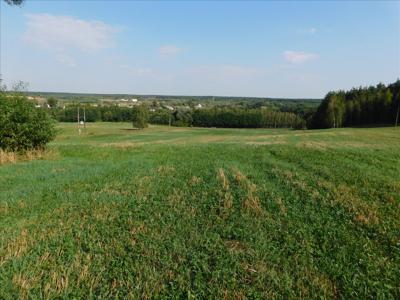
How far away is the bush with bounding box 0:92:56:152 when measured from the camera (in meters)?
13.9

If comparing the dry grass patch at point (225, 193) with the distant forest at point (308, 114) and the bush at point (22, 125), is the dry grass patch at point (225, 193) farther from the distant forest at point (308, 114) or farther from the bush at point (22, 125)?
the distant forest at point (308, 114)

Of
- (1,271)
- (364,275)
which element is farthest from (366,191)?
(1,271)

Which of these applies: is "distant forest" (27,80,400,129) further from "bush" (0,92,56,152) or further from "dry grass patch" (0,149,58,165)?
"dry grass patch" (0,149,58,165)

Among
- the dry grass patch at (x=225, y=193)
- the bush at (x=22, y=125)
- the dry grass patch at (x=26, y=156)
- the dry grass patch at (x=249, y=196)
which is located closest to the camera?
the dry grass patch at (x=249, y=196)

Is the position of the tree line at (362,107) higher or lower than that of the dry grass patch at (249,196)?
higher

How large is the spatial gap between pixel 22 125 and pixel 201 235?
42.9 feet

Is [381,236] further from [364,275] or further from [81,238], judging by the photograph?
[81,238]

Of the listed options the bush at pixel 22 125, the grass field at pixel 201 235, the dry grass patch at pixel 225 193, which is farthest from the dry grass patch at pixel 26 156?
the dry grass patch at pixel 225 193

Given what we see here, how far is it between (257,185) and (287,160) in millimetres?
5009

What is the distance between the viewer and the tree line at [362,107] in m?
59.2

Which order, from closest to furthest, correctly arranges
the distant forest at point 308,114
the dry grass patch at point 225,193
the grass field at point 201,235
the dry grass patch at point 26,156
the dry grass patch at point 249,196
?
the grass field at point 201,235
the dry grass patch at point 249,196
the dry grass patch at point 225,193
the dry grass patch at point 26,156
the distant forest at point 308,114

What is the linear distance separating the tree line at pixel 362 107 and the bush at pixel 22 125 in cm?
6164

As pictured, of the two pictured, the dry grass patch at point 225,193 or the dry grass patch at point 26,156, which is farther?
the dry grass patch at point 26,156

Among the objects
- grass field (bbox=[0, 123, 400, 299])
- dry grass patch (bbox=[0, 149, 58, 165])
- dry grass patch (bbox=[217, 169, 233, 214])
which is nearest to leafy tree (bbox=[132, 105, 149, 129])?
dry grass patch (bbox=[0, 149, 58, 165])
